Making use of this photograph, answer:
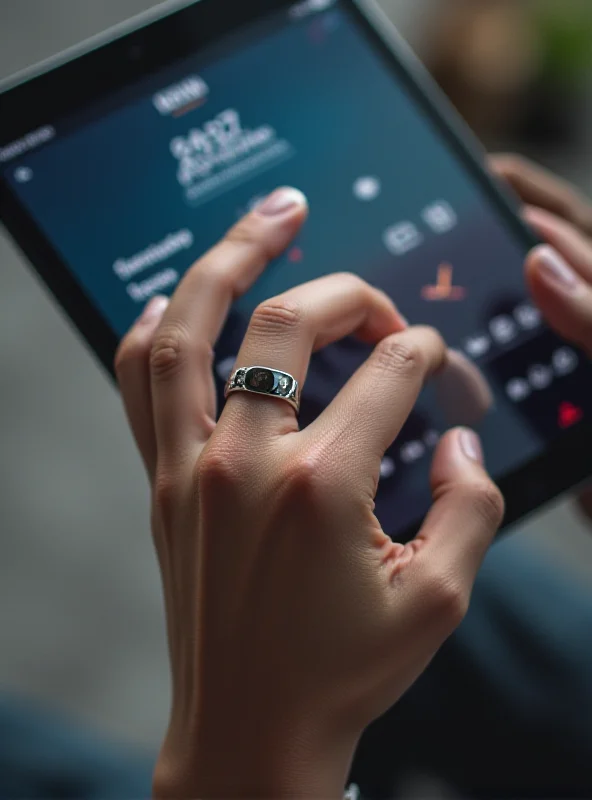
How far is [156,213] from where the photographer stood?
68 cm

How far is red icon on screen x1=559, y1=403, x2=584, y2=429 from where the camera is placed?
0.70 m

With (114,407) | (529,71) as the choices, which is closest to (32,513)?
(114,407)

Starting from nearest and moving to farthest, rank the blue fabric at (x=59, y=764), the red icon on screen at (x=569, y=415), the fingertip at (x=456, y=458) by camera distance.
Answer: the fingertip at (x=456, y=458)
the red icon on screen at (x=569, y=415)
the blue fabric at (x=59, y=764)

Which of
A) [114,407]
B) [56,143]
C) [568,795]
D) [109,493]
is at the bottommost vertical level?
[568,795]

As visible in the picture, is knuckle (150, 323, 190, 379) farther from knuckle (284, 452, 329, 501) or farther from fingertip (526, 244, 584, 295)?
fingertip (526, 244, 584, 295)

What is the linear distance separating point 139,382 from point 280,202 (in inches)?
7.4

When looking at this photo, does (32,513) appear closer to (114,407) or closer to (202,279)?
(114,407)

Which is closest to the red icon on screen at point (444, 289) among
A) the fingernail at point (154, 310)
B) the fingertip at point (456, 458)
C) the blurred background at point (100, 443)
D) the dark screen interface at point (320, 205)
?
the dark screen interface at point (320, 205)

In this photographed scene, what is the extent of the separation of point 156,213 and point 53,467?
2.93 feet

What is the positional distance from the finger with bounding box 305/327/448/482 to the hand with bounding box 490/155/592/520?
171 mm

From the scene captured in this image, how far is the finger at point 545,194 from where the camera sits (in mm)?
933

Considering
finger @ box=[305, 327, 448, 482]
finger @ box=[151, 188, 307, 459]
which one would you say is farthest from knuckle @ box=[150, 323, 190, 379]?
finger @ box=[305, 327, 448, 482]

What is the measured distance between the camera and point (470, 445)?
64cm

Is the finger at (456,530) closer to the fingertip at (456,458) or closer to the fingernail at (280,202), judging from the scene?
the fingertip at (456,458)
